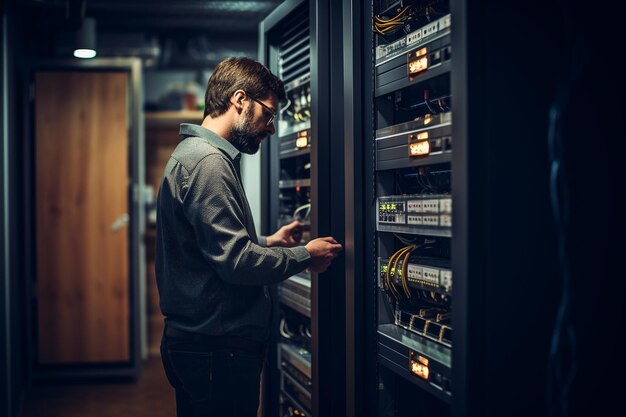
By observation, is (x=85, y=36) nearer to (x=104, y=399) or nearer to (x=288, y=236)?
(x=104, y=399)

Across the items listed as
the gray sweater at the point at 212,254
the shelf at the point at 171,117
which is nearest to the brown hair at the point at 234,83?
the gray sweater at the point at 212,254

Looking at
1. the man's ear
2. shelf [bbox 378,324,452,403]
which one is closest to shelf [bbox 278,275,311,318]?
shelf [bbox 378,324,452,403]

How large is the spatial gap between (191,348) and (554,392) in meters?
0.92

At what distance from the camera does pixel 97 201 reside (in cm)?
426

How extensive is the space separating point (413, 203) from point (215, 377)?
70 centimetres

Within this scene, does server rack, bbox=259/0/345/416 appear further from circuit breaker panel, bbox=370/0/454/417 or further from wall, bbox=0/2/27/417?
wall, bbox=0/2/27/417

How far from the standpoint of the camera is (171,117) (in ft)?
16.6

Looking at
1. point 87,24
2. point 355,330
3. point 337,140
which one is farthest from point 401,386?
point 87,24

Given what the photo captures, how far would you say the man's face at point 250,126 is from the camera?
1902 millimetres

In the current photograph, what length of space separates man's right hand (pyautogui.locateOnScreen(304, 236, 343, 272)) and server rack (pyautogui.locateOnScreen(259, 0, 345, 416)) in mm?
102

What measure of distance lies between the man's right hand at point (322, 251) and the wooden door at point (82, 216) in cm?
271

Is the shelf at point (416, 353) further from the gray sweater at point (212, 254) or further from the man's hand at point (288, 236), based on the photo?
the man's hand at point (288, 236)

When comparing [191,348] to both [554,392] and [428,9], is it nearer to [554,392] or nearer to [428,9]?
[554,392]

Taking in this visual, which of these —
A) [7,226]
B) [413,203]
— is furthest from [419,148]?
[7,226]
